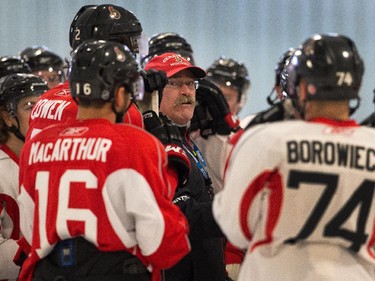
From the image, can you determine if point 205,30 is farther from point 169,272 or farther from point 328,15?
point 169,272

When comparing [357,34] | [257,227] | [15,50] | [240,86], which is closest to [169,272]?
[257,227]

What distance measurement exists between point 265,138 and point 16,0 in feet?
22.7

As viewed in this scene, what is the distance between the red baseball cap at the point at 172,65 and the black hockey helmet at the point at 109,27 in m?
0.53

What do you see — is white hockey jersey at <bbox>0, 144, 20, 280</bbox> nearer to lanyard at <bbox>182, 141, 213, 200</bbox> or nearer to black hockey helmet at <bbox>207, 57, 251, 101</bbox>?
lanyard at <bbox>182, 141, 213, 200</bbox>

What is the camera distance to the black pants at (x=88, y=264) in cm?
363

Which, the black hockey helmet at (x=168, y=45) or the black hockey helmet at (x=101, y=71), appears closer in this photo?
the black hockey helmet at (x=101, y=71)

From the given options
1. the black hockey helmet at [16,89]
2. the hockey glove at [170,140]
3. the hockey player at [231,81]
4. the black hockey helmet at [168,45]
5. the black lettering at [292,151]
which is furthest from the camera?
the hockey player at [231,81]

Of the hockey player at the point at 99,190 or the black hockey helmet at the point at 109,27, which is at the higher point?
the black hockey helmet at the point at 109,27

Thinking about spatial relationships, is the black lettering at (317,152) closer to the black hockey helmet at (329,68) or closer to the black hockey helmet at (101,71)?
the black hockey helmet at (329,68)

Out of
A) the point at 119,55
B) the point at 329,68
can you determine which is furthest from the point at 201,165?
the point at 329,68

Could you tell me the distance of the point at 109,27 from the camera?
4.39 metres

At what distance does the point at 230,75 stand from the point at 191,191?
3.37 metres

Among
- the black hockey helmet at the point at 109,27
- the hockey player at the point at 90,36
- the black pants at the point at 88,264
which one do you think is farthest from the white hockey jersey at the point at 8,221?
the black pants at the point at 88,264

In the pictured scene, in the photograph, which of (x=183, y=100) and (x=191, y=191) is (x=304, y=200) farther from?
(x=183, y=100)
